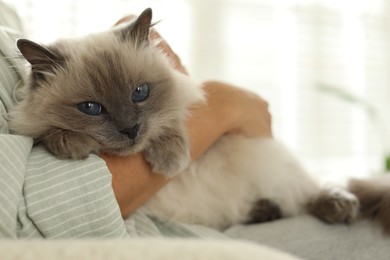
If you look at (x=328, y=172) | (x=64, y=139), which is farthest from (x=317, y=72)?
(x=64, y=139)

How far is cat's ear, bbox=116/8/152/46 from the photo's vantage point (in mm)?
1126

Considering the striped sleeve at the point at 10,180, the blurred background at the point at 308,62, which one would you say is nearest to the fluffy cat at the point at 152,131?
the striped sleeve at the point at 10,180

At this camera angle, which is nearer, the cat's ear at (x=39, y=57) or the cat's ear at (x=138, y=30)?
the cat's ear at (x=39, y=57)

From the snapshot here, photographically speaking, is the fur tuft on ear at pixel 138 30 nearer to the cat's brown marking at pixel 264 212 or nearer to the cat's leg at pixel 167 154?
the cat's leg at pixel 167 154

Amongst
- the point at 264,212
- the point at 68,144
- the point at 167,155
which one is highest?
the point at 68,144

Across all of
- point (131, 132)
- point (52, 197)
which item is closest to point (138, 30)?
point (131, 132)

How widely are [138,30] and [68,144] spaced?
0.40m

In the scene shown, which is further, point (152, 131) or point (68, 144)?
point (152, 131)

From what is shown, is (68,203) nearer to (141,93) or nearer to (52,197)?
(52,197)

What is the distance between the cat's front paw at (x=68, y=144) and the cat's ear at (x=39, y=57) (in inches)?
6.9

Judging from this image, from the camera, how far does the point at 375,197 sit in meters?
1.29

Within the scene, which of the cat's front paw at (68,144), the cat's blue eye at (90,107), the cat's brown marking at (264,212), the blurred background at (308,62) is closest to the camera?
the cat's front paw at (68,144)

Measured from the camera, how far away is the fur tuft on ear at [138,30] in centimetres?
113

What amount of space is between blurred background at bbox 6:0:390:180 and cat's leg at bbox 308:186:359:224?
63.5 inches
